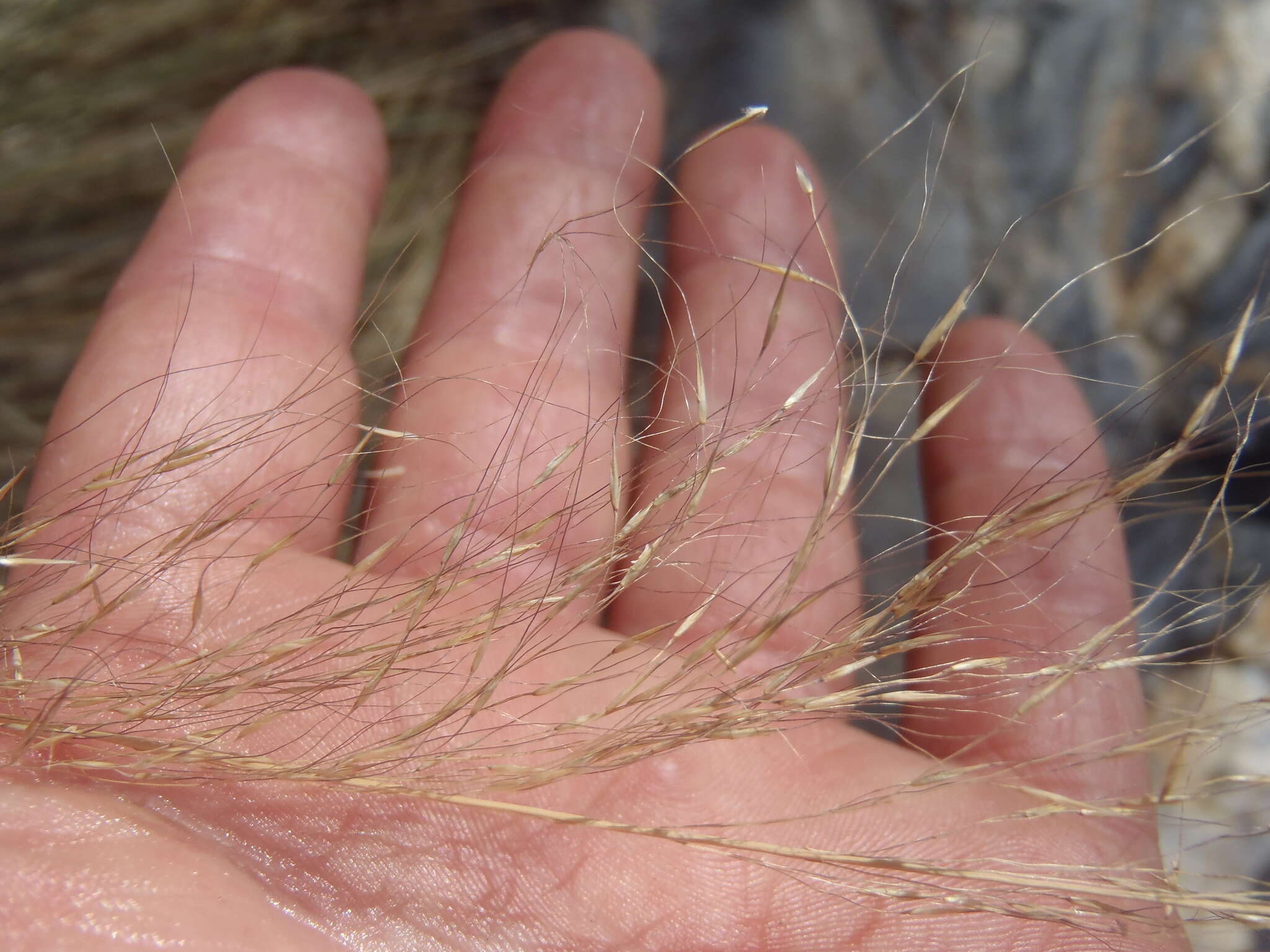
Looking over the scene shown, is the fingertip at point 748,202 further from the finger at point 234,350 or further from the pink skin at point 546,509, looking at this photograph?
the finger at point 234,350

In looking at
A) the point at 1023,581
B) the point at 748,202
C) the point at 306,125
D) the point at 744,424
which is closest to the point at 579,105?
the point at 748,202

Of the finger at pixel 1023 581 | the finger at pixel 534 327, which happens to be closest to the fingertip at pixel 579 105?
the finger at pixel 534 327

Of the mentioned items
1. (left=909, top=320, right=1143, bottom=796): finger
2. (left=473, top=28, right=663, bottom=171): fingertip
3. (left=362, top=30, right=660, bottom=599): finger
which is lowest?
(left=909, top=320, right=1143, bottom=796): finger

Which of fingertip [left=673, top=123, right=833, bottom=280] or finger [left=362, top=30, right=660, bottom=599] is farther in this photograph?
fingertip [left=673, top=123, right=833, bottom=280]

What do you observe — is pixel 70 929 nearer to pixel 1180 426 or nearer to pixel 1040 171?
pixel 1180 426

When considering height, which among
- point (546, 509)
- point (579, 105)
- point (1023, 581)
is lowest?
point (1023, 581)

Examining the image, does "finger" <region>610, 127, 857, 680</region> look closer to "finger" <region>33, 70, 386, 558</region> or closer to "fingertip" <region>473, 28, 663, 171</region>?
"fingertip" <region>473, 28, 663, 171</region>

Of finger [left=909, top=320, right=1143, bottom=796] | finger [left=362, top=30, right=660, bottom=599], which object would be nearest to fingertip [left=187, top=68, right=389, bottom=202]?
finger [left=362, top=30, right=660, bottom=599]

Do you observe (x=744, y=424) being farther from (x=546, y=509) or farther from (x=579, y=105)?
(x=579, y=105)
